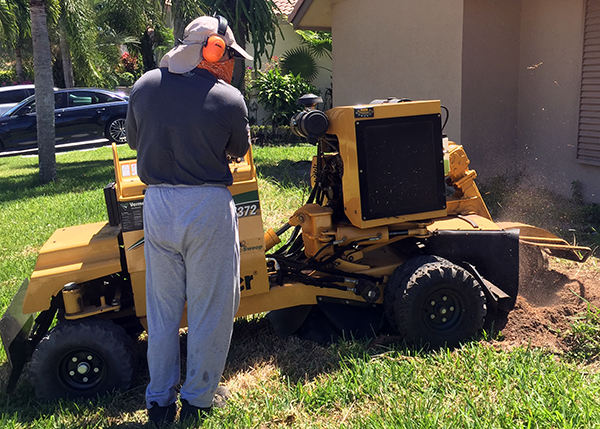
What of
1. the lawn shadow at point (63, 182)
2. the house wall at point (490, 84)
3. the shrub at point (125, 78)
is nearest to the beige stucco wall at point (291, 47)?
the lawn shadow at point (63, 182)

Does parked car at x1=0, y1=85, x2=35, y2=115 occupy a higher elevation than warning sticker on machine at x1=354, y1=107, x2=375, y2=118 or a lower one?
higher

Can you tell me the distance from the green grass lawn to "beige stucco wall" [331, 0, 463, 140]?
5.15 meters

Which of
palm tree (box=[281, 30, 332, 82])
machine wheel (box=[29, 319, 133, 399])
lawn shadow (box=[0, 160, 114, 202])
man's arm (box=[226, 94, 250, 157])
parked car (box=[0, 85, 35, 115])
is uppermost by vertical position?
palm tree (box=[281, 30, 332, 82])

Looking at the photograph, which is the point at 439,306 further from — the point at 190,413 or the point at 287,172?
the point at 287,172

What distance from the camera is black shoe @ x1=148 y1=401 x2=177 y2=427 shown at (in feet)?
10.7

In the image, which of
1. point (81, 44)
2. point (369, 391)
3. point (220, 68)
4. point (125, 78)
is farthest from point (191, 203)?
point (125, 78)

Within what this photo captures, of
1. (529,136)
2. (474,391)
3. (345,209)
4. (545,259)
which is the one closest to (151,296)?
(345,209)

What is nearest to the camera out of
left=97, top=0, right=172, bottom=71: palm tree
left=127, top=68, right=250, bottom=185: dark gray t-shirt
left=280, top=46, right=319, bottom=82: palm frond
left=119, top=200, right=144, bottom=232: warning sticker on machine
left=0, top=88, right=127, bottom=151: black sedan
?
left=127, top=68, right=250, bottom=185: dark gray t-shirt

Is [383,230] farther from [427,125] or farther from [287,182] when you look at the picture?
[287,182]

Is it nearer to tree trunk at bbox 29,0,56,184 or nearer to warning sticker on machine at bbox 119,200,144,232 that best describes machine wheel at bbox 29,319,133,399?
warning sticker on machine at bbox 119,200,144,232

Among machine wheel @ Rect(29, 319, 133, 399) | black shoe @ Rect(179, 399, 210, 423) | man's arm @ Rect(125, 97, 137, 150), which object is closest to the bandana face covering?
man's arm @ Rect(125, 97, 137, 150)

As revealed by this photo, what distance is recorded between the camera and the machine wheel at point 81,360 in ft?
11.9

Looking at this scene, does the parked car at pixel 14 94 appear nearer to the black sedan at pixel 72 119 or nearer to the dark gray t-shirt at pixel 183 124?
the black sedan at pixel 72 119

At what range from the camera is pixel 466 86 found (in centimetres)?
823
